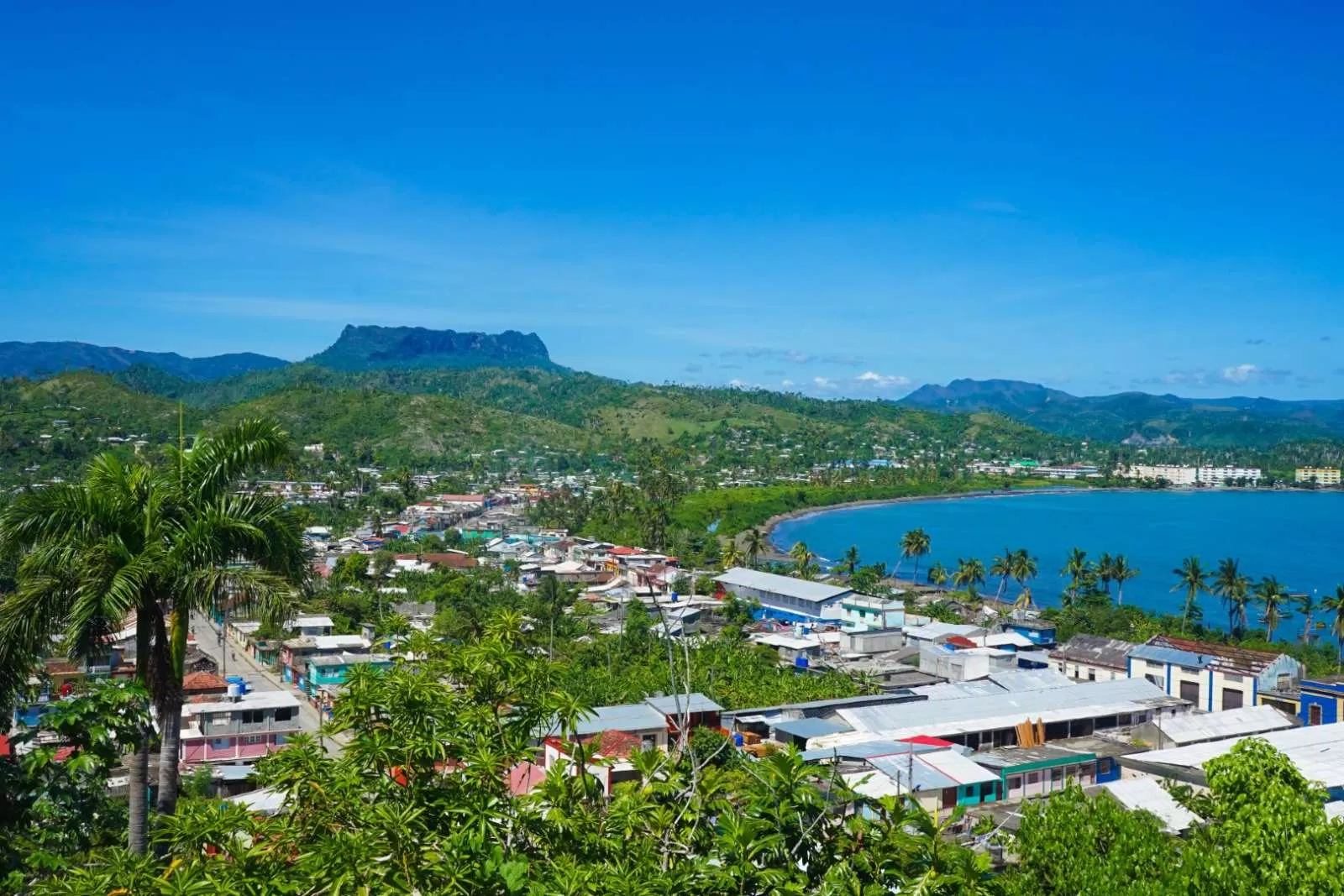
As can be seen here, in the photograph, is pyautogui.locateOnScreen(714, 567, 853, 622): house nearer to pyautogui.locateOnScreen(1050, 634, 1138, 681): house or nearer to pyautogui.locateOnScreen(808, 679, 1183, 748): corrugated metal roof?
pyautogui.locateOnScreen(1050, 634, 1138, 681): house

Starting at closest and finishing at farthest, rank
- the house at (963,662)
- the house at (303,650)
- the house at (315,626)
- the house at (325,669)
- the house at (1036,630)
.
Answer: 1. the house at (325,669)
2. the house at (963,662)
3. the house at (303,650)
4. the house at (315,626)
5. the house at (1036,630)

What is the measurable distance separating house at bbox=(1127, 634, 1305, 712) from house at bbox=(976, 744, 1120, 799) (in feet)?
18.9

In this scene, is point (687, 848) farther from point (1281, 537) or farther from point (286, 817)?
point (1281, 537)

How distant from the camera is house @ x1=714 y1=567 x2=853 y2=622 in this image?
109 ft

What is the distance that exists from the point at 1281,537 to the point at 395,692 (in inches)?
2949

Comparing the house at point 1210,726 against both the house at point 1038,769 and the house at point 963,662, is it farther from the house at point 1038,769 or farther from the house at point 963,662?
the house at point 963,662

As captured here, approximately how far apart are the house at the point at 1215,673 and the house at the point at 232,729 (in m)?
18.7

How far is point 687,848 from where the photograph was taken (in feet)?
10.6

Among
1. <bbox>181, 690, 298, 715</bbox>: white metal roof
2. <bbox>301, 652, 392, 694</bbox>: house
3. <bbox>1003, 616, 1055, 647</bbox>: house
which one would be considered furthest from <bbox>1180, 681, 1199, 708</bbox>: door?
<bbox>181, 690, 298, 715</bbox>: white metal roof

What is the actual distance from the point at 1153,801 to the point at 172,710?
522 inches

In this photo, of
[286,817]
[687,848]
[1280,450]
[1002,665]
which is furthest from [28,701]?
[1280,450]

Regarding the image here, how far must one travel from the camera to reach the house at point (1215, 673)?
21.6 m

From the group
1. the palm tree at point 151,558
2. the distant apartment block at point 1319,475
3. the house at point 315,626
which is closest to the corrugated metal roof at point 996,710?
the palm tree at point 151,558

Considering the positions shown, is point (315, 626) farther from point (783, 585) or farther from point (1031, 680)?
point (1031, 680)
